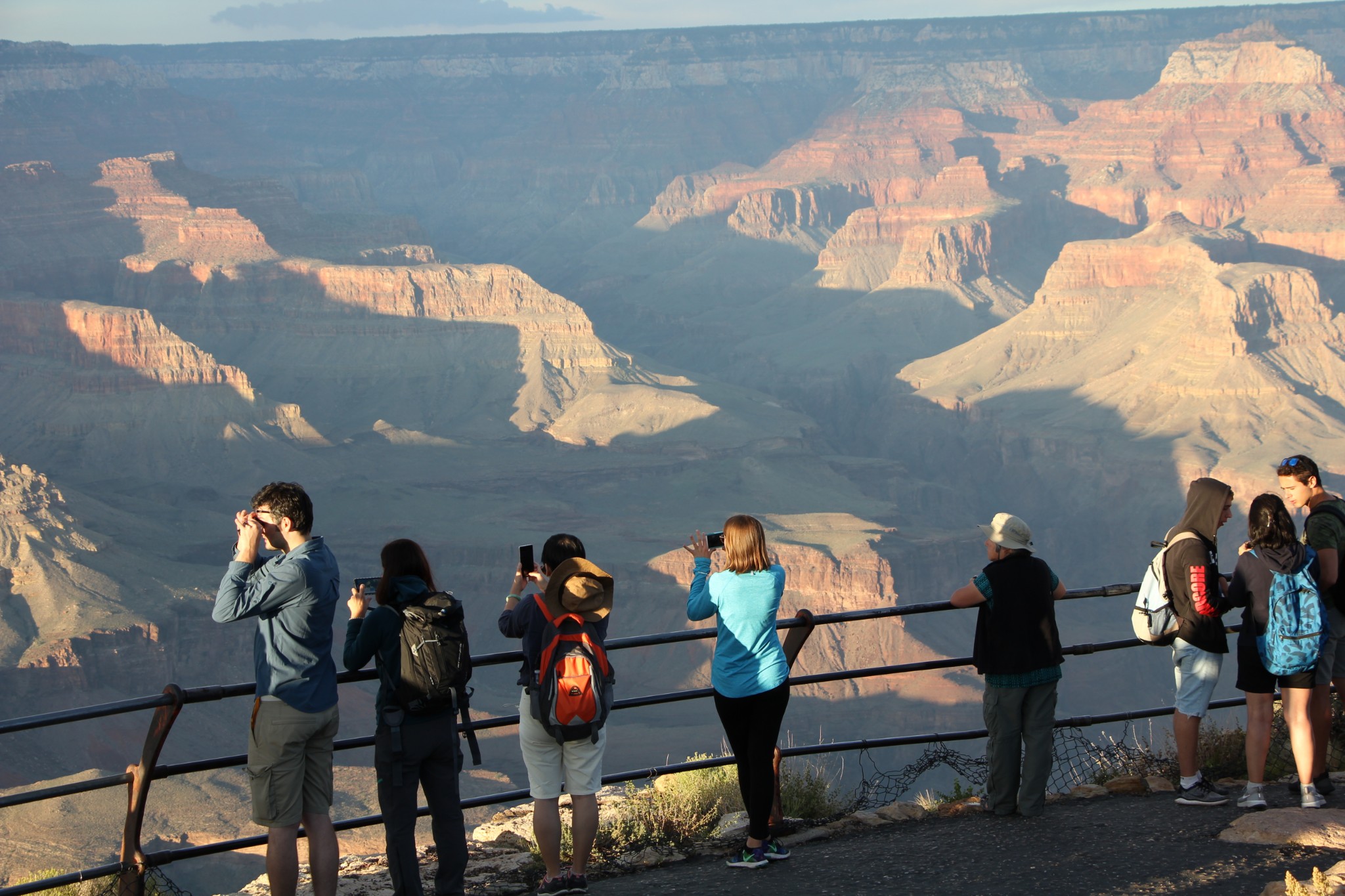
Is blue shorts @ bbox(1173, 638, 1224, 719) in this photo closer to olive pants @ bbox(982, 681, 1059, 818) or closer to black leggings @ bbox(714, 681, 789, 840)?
olive pants @ bbox(982, 681, 1059, 818)

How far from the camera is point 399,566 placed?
29.7ft

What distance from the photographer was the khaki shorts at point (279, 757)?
8797mm

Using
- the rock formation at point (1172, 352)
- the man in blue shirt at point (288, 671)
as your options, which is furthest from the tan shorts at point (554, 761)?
the rock formation at point (1172, 352)

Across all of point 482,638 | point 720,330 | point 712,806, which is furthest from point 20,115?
point 712,806

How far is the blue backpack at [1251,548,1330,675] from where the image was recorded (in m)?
10.4

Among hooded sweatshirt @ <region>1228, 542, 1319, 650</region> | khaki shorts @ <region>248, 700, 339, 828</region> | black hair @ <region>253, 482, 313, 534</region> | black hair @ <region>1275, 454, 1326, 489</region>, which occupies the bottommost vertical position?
khaki shorts @ <region>248, 700, 339, 828</region>

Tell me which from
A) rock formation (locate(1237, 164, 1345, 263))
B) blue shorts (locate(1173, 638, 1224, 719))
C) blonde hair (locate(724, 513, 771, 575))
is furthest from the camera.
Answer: rock formation (locate(1237, 164, 1345, 263))

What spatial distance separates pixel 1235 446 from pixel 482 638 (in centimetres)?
5646

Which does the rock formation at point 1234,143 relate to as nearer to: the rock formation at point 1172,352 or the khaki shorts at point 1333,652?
the rock formation at point 1172,352

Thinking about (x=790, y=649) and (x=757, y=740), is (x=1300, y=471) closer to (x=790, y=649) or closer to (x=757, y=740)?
(x=790, y=649)

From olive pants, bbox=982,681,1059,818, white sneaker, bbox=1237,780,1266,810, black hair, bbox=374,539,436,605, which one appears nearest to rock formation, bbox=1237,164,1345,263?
white sneaker, bbox=1237,780,1266,810

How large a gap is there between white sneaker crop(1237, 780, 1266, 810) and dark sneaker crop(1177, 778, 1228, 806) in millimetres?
151

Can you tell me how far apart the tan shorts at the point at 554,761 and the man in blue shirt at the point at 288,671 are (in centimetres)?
126

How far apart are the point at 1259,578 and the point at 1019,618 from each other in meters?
1.79
